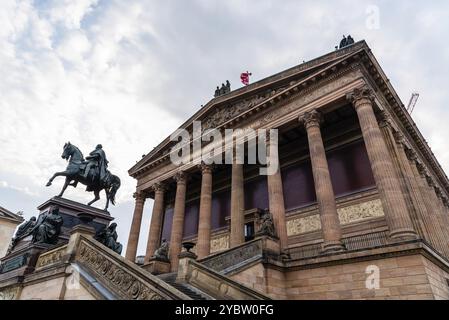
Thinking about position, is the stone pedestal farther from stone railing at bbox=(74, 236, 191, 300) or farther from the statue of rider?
stone railing at bbox=(74, 236, 191, 300)

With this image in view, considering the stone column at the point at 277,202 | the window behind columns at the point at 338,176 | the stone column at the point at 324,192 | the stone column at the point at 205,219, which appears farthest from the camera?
the stone column at the point at 205,219

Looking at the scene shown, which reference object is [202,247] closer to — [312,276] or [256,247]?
[256,247]

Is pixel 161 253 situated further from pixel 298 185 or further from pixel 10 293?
pixel 298 185

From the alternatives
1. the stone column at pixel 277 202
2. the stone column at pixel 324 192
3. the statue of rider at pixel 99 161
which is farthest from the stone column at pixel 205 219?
the statue of rider at pixel 99 161

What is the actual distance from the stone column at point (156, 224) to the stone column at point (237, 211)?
8.34 m

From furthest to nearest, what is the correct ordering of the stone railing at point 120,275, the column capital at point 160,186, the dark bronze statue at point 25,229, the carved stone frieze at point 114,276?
the column capital at point 160,186
the dark bronze statue at point 25,229
the carved stone frieze at point 114,276
the stone railing at point 120,275

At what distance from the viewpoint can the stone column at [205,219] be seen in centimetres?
1805

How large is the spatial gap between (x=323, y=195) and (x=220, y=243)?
11.3 m

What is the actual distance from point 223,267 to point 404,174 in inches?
433

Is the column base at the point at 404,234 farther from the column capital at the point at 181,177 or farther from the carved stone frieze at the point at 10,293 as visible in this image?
the column capital at the point at 181,177

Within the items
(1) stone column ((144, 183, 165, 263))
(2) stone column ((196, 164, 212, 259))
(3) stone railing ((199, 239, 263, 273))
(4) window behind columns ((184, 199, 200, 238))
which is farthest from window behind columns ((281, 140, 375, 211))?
(1) stone column ((144, 183, 165, 263))

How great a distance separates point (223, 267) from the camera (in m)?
11.3
